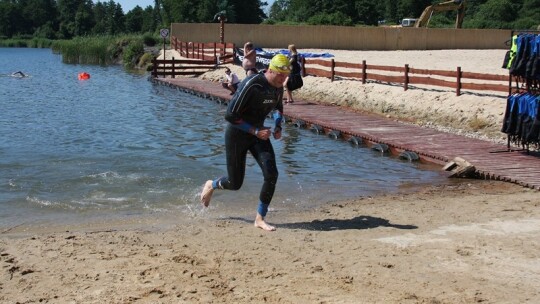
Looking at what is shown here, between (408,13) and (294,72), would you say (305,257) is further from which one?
(408,13)

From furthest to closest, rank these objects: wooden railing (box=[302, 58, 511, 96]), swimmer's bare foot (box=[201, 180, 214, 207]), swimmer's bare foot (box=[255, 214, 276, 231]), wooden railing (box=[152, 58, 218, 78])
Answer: wooden railing (box=[152, 58, 218, 78]) < wooden railing (box=[302, 58, 511, 96]) < swimmer's bare foot (box=[201, 180, 214, 207]) < swimmer's bare foot (box=[255, 214, 276, 231])

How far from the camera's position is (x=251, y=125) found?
24.1ft

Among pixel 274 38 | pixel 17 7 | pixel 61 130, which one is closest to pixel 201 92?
pixel 61 130

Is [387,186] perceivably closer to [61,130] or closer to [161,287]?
[161,287]

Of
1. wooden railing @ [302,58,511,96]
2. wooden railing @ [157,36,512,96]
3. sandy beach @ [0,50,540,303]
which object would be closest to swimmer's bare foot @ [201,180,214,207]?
sandy beach @ [0,50,540,303]

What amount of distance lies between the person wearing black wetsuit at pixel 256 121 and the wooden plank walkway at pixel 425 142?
14.9ft

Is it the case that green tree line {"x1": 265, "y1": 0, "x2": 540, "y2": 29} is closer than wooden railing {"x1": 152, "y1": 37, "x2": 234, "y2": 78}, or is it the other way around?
wooden railing {"x1": 152, "y1": 37, "x2": 234, "y2": 78}

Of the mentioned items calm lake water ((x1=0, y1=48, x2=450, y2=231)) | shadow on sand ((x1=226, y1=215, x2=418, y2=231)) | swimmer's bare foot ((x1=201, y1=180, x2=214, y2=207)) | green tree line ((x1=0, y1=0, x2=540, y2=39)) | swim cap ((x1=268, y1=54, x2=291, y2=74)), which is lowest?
calm lake water ((x1=0, y1=48, x2=450, y2=231))

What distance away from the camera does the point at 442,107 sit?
18203mm

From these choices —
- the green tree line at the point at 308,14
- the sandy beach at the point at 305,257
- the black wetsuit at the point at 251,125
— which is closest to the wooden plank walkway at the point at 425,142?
the sandy beach at the point at 305,257

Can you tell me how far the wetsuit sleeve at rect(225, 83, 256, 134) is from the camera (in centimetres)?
719

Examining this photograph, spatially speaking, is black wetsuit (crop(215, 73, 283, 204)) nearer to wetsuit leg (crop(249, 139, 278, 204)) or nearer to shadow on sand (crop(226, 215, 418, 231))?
wetsuit leg (crop(249, 139, 278, 204))

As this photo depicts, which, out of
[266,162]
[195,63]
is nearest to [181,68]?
[195,63]

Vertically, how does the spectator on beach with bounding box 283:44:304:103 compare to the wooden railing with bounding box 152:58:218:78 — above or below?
above
